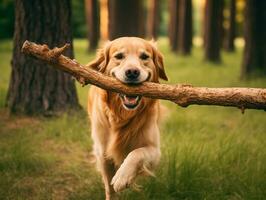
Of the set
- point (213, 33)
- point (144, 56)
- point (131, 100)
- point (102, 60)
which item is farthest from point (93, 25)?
point (131, 100)

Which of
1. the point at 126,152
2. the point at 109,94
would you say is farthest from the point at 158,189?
the point at 109,94

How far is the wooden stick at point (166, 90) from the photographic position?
297 cm

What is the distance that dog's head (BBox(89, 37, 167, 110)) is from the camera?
10.8 feet

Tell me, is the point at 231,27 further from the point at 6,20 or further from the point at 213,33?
the point at 6,20

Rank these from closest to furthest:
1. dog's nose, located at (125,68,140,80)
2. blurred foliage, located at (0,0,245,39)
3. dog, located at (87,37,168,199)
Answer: dog's nose, located at (125,68,140,80), dog, located at (87,37,168,199), blurred foliage, located at (0,0,245,39)

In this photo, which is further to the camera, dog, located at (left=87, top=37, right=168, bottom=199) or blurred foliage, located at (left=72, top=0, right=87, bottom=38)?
blurred foliage, located at (left=72, top=0, right=87, bottom=38)

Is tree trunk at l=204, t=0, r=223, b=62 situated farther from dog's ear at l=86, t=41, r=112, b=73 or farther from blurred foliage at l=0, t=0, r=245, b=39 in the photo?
blurred foliage at l=0, t=0, r=245, b=39

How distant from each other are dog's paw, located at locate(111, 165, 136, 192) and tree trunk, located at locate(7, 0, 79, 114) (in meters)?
2.99

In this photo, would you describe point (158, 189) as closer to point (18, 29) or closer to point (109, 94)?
point (109, 94)

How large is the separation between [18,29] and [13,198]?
116 inches

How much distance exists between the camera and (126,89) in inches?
128

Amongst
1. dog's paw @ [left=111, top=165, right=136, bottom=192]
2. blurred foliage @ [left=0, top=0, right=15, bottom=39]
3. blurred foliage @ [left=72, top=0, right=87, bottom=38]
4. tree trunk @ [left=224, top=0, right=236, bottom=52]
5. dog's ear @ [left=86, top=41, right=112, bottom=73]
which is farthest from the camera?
blurred foliage @ [left=72, top=0, right=87, bottom=38]

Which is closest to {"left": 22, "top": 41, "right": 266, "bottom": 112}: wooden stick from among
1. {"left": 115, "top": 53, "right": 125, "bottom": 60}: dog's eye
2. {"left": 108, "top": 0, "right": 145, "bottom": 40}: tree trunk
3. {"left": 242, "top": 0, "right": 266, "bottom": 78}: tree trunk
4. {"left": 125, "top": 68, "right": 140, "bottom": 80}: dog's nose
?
{"left": 125, "top": 68, "right": 140, "bottom": 80}: dog's nose

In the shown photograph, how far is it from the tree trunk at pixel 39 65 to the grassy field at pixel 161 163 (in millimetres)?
226
